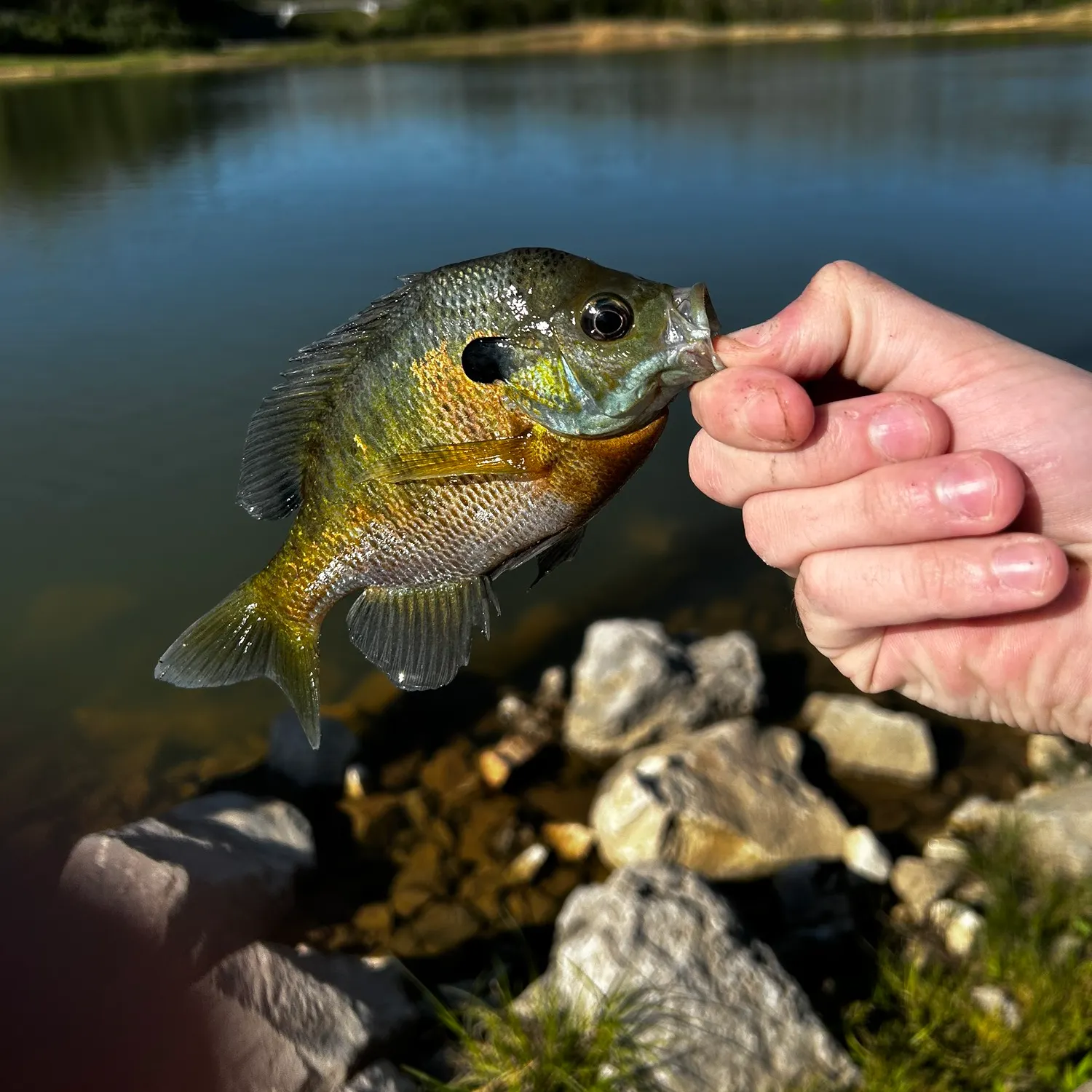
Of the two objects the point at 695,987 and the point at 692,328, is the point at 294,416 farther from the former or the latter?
the point at 695,987

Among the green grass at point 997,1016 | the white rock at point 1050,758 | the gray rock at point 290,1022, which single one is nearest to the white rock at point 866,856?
the green grass at point 997,1016

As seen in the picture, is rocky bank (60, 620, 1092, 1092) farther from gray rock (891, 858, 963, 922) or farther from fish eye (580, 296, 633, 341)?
fish eye (580, 296, 633, 341)

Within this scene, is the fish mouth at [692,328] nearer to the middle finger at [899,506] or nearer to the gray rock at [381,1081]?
the middle finger at [899,506]

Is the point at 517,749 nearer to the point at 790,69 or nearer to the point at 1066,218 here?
the point at 1066,218

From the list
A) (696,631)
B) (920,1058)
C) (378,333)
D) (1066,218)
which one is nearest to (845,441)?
(378,333)

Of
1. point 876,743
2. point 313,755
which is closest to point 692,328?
point 876,743
